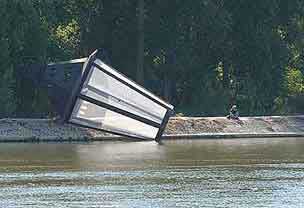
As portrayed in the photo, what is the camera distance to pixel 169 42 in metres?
54.6

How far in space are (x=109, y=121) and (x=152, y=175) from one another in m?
15.4

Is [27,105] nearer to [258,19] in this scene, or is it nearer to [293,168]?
[258,19]

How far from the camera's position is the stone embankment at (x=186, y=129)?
41.1 meters

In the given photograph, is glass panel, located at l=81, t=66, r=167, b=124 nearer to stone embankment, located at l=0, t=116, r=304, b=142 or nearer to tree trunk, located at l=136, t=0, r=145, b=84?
stone embankment, located at l=0, t=116, r=304, b=142

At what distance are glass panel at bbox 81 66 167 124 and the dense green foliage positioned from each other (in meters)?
8.79

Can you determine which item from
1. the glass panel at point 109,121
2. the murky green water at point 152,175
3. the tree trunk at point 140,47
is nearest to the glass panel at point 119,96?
the glass panel at point 109,121

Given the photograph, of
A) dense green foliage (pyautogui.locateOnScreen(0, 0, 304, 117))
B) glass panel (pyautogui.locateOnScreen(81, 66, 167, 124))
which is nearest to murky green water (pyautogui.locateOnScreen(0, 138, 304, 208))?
glass panel (pyautogui.locateOnScreen(81, 66, 167, 124))

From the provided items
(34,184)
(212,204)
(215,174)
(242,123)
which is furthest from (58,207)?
(242,123)

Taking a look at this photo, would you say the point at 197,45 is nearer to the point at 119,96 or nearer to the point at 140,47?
the point at 140,47

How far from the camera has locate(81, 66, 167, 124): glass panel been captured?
42094 millimetres

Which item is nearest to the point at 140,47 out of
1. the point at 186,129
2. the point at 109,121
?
the point at 186,129

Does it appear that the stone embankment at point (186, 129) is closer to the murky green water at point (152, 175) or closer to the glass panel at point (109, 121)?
the glass panel at point (109, 121)

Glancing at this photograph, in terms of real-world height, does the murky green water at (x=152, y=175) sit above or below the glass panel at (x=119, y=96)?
below

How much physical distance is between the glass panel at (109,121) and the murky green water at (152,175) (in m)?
1.98
